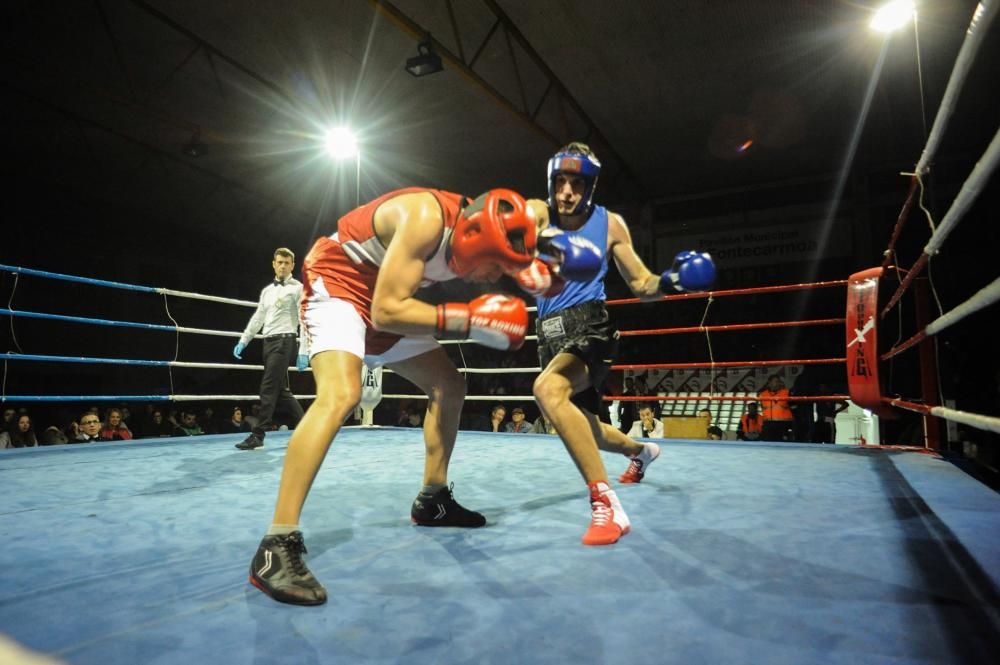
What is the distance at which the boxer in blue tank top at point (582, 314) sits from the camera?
153cm

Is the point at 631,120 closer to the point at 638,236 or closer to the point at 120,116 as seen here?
the point at 638,236

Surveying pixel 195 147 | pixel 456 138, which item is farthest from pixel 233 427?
pixel 456 138

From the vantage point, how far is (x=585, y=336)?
1853 millimetres

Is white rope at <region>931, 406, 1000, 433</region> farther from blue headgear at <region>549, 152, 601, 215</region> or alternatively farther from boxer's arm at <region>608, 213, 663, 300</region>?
blue headgear at <region>549, 152, 601, 215</region>

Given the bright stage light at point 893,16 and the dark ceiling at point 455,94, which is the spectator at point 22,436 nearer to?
the dark ceiling at point 455,94

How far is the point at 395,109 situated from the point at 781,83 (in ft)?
14.1

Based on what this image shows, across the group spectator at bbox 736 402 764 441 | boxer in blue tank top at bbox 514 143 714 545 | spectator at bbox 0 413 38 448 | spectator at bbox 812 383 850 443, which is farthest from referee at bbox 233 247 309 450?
spectator at bbox 812 383 850 443

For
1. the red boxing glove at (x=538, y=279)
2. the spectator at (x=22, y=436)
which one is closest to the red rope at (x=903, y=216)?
the red boxing glove at (x=538, y=279)

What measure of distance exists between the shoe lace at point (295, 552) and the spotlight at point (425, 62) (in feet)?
16.0

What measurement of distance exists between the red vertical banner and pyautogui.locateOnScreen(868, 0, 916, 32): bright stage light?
3418 mm

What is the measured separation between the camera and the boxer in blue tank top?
1533mm

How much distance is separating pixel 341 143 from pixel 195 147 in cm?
172

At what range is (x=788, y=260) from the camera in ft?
27.9

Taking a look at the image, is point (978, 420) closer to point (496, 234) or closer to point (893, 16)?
point (496, 234)
